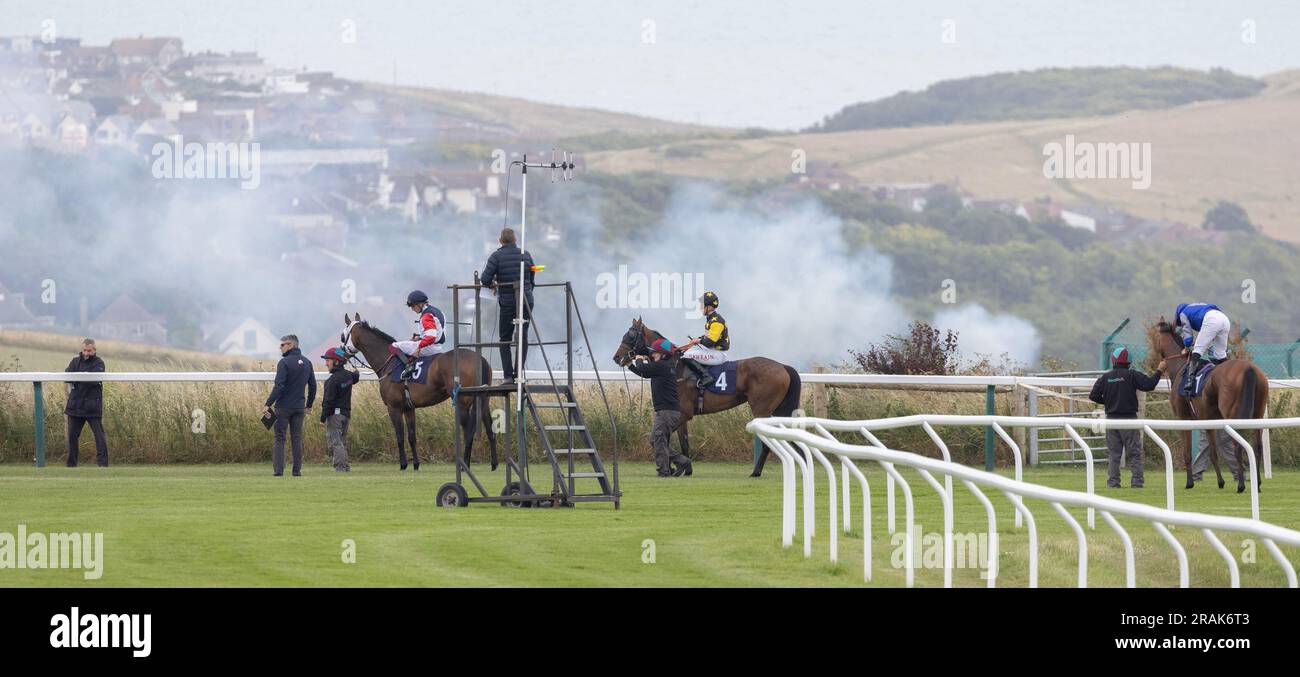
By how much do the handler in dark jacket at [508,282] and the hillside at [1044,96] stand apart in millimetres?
100476

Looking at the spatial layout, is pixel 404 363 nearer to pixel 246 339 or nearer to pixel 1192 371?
pixel 1192 371

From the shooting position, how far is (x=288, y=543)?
11.3m

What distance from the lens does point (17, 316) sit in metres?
83.9

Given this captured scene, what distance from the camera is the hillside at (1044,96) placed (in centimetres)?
11488

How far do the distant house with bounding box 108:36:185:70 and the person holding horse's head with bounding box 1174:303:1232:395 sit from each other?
4222 inches

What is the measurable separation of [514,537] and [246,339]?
73374 millimetres

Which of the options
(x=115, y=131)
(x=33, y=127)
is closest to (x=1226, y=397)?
(x=115, y=131)

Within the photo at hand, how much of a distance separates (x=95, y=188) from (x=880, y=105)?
5447 centimetres

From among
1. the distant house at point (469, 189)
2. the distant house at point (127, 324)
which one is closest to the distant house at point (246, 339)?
the distant house at point (127, 324)

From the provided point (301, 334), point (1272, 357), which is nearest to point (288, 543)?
point (1272, 357)

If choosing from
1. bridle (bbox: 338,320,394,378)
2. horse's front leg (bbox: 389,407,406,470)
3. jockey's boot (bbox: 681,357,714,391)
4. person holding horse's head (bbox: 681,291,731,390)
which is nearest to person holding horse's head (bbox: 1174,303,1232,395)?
person holding horse's head (bbox: 681,291,731,390)

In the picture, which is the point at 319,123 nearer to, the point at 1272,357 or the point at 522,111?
the point at 522,111

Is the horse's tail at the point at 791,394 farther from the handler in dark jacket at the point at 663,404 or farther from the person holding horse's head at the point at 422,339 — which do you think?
the person holding horse's head at the point at 422,339

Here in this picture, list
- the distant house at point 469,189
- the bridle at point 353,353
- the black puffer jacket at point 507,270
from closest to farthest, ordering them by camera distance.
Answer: the black puffer jacket at point 507,270 → the bridle at point 353,353 → the distant house at point 469,189
